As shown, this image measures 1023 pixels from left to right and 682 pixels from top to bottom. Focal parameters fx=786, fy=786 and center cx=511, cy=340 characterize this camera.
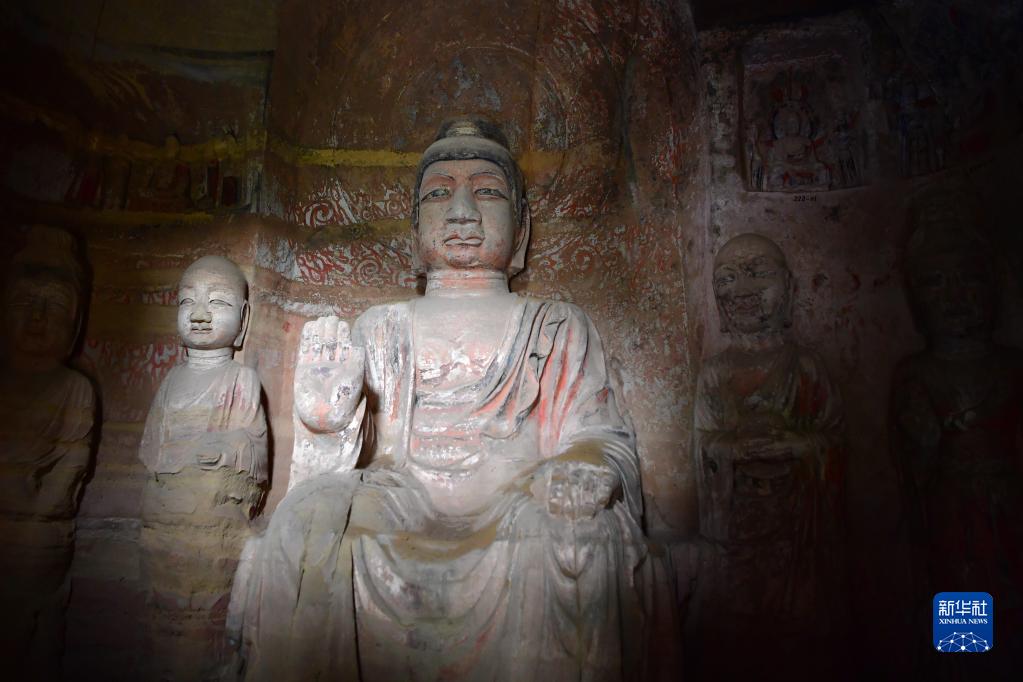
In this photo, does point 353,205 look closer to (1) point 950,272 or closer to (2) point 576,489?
(2) point 576,489

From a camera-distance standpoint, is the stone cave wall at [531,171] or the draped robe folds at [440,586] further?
the stone cave wall at [531,171]

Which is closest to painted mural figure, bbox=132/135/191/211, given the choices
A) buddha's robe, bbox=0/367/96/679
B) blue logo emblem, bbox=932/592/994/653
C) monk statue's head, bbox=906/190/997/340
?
buddha's robe, bbox=0/367/96/679

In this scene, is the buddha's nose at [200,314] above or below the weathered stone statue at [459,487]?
above

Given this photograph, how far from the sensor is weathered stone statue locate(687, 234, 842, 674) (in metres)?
3.51

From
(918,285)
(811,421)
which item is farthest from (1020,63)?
(811,421)

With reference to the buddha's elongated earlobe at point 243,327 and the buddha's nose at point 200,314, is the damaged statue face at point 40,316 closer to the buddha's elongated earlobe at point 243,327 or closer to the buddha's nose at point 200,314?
the buddha's nose at point 200,314

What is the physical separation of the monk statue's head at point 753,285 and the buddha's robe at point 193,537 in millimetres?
2609

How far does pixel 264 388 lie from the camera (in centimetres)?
465

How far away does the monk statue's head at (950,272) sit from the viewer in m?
3.63

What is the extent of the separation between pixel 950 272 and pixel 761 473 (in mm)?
1290

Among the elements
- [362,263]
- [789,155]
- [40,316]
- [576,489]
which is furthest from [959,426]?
[40,316]

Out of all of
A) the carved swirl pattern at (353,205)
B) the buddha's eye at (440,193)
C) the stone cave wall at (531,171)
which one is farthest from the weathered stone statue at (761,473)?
the carved swirl pattern at (353,205)

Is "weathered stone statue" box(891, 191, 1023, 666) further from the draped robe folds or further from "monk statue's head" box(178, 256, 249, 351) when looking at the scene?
"monk statue's head" box(178, 256, 249, 351)

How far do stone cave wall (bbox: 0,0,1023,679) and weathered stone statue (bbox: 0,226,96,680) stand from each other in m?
0.16
